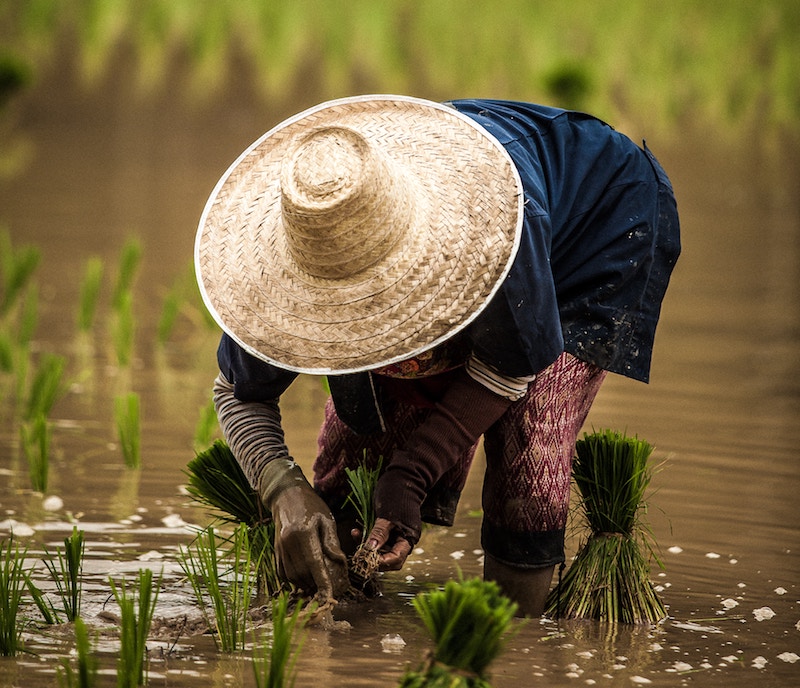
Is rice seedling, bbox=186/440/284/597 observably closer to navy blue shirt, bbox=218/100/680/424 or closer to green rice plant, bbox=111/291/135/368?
navy blue shirt, bbox=218/100/680/424

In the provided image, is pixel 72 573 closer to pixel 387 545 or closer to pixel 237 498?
pixel 237 498

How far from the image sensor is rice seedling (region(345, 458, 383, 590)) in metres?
2.60

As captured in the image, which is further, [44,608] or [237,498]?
[237,498]

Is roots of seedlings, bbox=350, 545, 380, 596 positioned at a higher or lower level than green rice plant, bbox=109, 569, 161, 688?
higher

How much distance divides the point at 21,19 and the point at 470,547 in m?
9.84

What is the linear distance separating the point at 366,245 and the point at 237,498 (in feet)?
2.84

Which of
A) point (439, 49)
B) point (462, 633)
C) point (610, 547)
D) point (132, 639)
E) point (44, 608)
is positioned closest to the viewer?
point (462, 633)

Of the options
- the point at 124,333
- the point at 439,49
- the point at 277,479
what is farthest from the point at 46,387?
the point at 439,49

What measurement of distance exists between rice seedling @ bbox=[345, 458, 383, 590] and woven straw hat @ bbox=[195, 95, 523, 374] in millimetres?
Answer: 369

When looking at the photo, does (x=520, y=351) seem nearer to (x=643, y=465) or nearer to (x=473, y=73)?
(x=643, y=465)

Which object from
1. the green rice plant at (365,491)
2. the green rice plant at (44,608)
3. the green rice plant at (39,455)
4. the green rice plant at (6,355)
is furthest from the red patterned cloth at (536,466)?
the green rice plant at (6,355)

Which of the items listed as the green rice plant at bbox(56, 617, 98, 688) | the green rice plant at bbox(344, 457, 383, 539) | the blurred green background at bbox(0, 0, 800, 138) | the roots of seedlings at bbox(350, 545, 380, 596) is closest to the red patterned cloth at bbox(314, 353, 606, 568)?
the green rice plant at bbox(344, 457, 383, 539)

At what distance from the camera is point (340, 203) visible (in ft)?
7.78

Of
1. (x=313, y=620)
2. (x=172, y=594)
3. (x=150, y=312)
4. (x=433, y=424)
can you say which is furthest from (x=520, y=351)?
(x=150, y=312)
